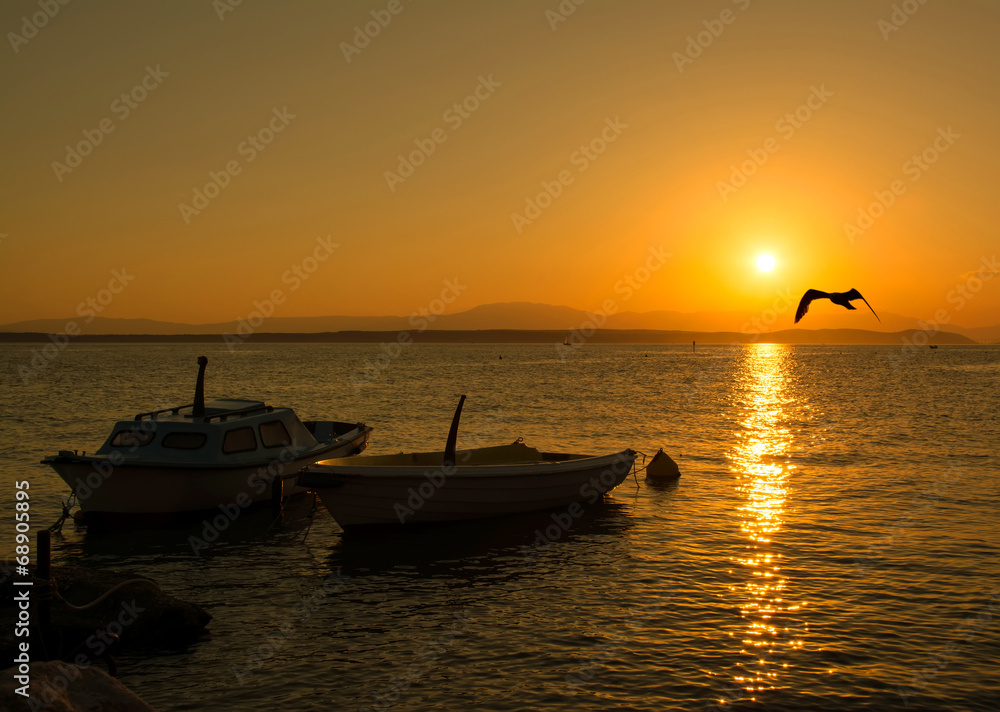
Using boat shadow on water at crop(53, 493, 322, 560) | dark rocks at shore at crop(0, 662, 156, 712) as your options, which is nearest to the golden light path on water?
dark rocks at shore at crop(0, 662, 156, 712)

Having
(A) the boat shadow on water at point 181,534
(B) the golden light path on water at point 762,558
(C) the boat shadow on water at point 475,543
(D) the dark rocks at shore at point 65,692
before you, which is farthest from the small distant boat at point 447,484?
(D) the dark rocks at shore at point 65,692

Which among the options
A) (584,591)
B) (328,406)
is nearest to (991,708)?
(584,591)

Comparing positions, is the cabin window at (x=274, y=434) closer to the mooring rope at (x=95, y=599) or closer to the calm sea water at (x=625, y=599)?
the calm sea water at (x=625, y=599)

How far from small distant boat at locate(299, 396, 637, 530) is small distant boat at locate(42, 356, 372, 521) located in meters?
2.86

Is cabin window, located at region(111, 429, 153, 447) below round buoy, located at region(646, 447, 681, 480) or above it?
above

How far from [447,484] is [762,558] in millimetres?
7393

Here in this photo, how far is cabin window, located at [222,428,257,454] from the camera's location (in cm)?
2016

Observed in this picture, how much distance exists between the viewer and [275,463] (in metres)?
21.1

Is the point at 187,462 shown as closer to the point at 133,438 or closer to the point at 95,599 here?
the point at 133,438

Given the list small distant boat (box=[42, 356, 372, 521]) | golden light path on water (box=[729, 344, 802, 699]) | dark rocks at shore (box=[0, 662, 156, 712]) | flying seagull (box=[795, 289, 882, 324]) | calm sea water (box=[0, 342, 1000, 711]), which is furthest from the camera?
small distant boat (box=[42, 356, 372, 521])

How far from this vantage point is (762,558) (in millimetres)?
16938

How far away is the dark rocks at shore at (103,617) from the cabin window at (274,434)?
8714 millimetres

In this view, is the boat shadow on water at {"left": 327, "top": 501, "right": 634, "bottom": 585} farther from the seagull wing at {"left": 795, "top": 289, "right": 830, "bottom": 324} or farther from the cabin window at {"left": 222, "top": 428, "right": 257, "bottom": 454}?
the seagull wing at {"left": 795, "top": 289, "right": 830, "bottom": 324}

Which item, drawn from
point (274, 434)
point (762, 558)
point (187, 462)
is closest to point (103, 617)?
point (187, 462)
